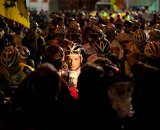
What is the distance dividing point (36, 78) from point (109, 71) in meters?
1.28

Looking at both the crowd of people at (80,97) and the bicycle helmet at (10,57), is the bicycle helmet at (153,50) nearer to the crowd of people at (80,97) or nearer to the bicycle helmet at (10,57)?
the crowd of people at (80,97)

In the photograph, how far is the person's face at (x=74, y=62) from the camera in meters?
7.68

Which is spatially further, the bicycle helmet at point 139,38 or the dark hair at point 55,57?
the bicycle helmet at point 139,38

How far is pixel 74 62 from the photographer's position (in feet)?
25.3

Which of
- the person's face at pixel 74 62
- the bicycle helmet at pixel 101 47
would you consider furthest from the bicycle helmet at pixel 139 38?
the person's face at pixel 74 62

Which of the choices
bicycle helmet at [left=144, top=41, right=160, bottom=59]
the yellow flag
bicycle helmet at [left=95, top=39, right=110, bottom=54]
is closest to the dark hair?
bicycle helmet at [left=144, top=41, right=160, bottom=59]

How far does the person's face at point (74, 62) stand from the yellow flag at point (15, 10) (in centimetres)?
167

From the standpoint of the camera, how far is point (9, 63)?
673cm

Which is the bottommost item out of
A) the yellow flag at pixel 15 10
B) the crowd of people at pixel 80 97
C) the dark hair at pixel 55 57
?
the crowd of people at pixel 80 97

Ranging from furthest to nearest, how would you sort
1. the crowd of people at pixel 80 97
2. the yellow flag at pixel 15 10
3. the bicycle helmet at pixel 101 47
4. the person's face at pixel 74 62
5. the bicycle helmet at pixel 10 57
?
the yellow flag at pixel 15 10, the bicycle helmet at pixel 101 47, the person's face at pixel 74 62, the bicycle helmet at pixel 10 57, the crowd of people at pixel 80 97

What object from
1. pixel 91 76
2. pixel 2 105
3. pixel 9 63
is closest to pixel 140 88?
pixel 91 76

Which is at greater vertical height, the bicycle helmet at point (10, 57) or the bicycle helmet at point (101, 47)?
the bicycle helmet at point (10, 57)

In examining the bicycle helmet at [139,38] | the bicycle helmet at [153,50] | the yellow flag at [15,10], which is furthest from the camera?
the bicycle helmet at [139,38]

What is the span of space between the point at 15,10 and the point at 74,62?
2116 millimetres
